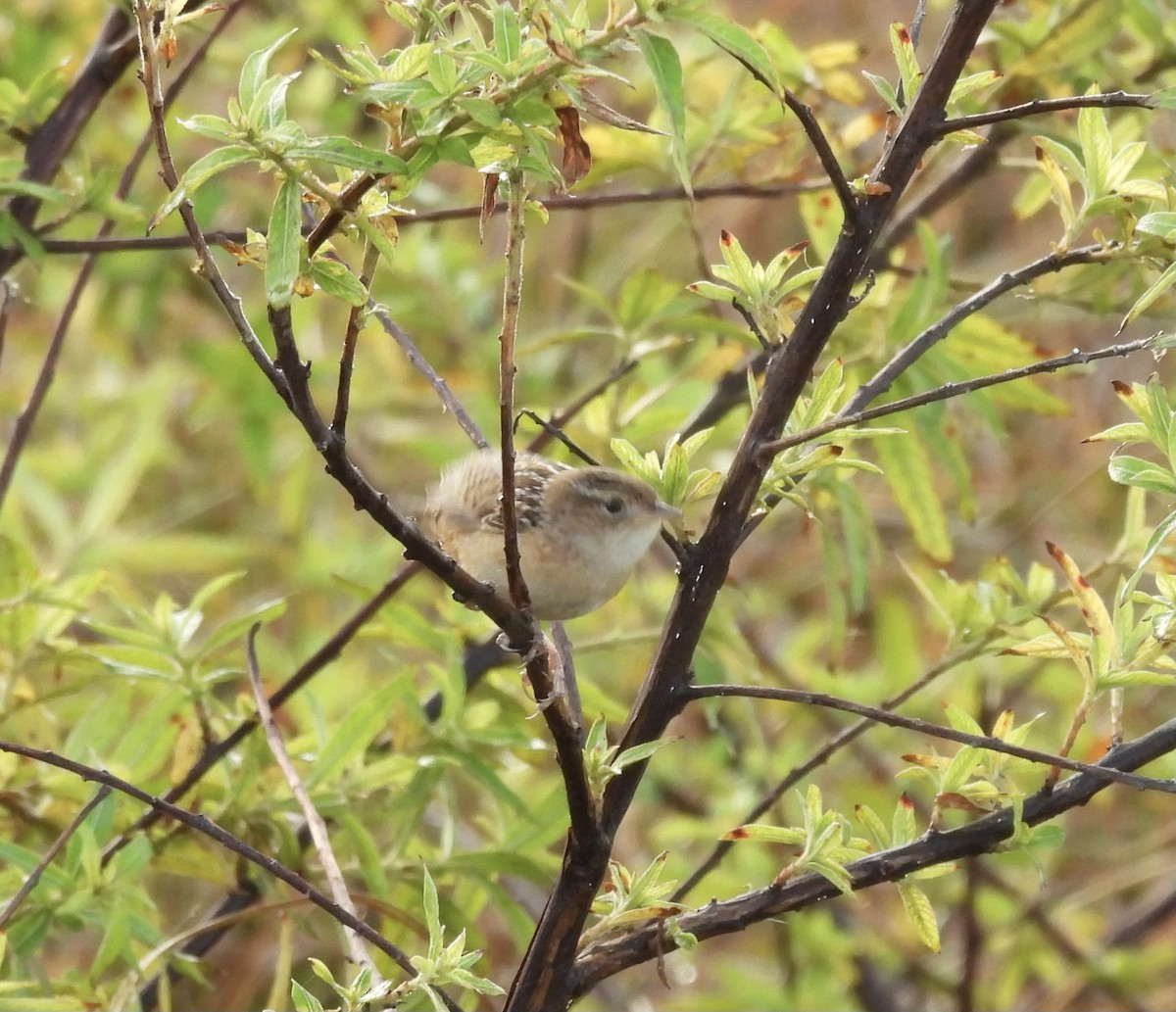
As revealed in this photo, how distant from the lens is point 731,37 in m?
1.36

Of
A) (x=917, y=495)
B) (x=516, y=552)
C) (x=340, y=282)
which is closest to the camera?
(x=340, y=282)

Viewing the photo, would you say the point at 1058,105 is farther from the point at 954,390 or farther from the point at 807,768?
the point at 807,768

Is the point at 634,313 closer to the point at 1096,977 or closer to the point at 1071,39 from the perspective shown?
the point at 1071,39

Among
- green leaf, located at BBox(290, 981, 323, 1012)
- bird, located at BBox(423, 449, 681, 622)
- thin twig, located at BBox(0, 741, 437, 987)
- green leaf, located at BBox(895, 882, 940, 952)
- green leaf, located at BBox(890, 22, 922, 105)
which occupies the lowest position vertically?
green leaf, located at BBox(895, 882, 940, 952)

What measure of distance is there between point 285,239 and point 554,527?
1381 millimetres

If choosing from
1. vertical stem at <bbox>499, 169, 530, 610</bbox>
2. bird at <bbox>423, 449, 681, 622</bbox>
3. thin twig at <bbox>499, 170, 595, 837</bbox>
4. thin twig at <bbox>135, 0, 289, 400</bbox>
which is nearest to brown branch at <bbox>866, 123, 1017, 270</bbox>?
bird at <bbox>423, 449, 681, 622</bbox>

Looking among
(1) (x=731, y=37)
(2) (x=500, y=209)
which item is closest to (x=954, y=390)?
(1) (x=731, y=37)

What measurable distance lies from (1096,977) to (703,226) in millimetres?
3143

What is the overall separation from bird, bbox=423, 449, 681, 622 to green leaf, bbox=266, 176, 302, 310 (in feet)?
3.59

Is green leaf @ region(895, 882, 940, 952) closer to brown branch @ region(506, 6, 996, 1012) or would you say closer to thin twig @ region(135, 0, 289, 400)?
brown branch @ region(506, 6, 996, 1012)

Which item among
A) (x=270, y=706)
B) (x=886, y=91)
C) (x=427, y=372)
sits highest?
(x=886, y=91)

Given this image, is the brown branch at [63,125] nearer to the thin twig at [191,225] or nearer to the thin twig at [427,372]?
the thin twig at [427,372]

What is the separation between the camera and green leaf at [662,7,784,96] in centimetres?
136

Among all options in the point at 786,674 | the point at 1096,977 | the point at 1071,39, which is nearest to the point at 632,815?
the point at 786,674
